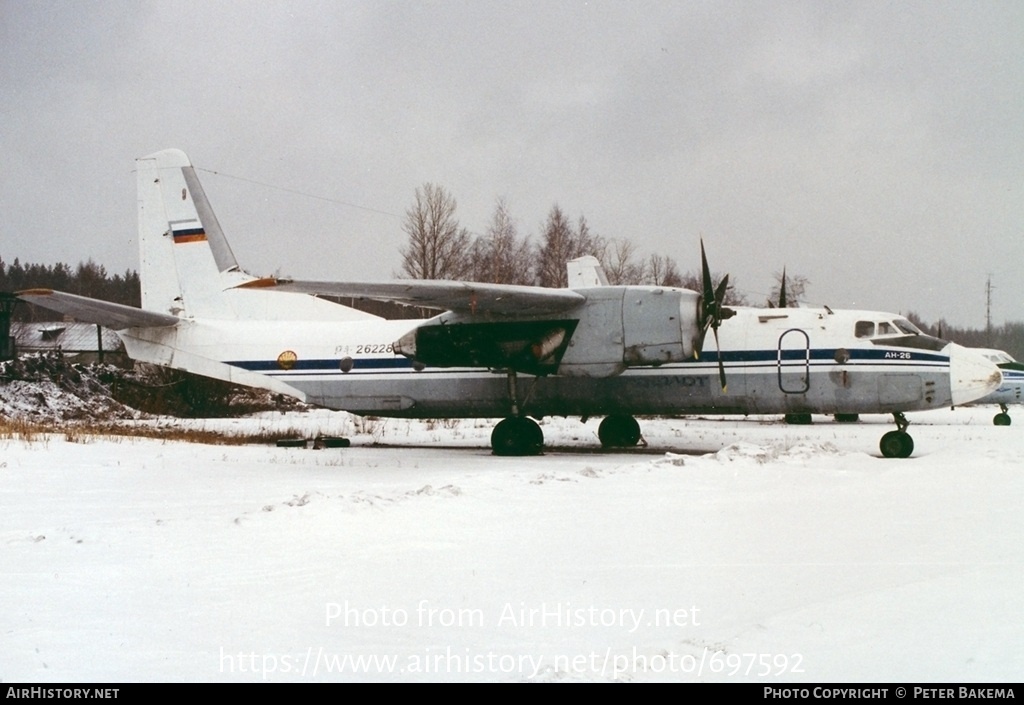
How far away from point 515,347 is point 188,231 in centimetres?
825

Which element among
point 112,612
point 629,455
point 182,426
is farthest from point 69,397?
point 112,612

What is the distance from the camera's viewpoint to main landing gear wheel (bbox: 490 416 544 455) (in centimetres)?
1480

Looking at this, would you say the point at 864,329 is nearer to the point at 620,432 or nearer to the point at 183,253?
the point at 620,432

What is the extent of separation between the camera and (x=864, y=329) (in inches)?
543

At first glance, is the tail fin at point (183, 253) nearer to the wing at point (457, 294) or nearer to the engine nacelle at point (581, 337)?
the engine nacelle at point (581, 337)

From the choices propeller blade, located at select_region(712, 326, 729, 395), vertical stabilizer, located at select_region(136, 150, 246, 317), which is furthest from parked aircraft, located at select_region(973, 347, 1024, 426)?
vertical stabilizer, located at select_region(136, 150, 246, 317)

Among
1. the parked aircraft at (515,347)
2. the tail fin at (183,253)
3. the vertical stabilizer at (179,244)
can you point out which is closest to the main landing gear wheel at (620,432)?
the parked aircraft at (515,347)

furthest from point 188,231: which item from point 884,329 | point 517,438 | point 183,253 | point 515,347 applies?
point 884,329

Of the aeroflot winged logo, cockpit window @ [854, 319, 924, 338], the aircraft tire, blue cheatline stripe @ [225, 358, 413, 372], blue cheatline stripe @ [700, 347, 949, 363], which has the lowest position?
the aircraft tire

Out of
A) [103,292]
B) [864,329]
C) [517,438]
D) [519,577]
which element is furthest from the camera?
[103,292]

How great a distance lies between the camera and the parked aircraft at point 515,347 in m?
13.4

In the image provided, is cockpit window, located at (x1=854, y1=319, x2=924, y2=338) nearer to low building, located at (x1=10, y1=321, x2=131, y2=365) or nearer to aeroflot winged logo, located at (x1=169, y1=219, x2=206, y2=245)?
aeroflot winged logo, located at (x1=169, y1=219, x2=206, y2=245)

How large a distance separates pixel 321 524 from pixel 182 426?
15.4 m

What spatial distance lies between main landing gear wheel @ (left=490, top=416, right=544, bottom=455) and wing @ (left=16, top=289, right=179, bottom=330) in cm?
735
